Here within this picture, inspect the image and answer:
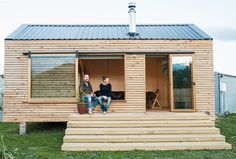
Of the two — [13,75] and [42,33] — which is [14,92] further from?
[42,33]

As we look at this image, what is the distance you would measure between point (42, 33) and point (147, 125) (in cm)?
490

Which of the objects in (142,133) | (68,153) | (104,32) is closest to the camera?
(68,153)

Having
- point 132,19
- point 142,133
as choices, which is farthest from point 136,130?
point 132,19

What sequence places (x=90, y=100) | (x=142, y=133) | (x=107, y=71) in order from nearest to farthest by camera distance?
(x=142, y=133)
(x=90, y=100)
(x=107, y=71)

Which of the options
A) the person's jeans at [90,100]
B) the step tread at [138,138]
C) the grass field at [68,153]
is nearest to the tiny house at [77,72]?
the person's jeans at [90,100]

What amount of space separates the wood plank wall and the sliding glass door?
8.7 inches

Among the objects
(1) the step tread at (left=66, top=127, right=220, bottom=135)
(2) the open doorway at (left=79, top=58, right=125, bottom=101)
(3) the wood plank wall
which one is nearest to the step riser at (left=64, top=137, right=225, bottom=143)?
(1) the step tread at (left=66, top=127, right=220, bottom=135)

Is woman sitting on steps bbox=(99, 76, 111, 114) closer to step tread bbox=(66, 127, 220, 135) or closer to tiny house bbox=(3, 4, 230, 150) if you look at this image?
tiny house bbox=(3, 4, 230, 150)

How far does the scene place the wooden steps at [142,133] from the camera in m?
6.51

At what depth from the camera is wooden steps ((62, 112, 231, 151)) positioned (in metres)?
6.51

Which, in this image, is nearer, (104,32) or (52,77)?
(52,77)

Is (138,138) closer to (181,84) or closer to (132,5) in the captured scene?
(181,84)

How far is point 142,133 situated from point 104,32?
438 cm

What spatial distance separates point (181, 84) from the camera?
29.0 feet
